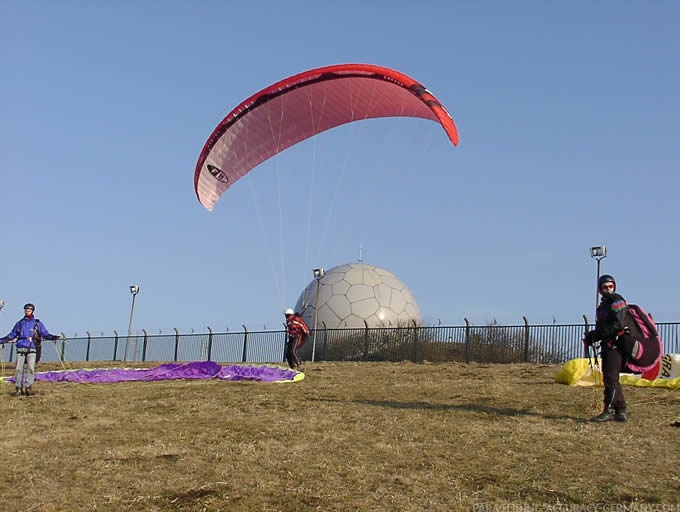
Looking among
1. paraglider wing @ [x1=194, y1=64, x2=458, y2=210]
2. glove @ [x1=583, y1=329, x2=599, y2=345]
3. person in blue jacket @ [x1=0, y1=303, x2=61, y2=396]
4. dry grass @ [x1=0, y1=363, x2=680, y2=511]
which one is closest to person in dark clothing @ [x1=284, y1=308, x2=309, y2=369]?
paraglider wing @ [x1=194, y1=64, x2=458, y2=210]

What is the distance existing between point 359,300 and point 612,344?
913 inches

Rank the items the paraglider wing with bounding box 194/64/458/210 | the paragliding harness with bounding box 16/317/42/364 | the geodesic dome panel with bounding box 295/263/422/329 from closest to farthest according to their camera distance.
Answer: the paragliding harness with bounding box 16/317/42/364 < the paraglider wing with bounding box 194/64/458/210 < the geodesic dome panel with bounding box 295/263/422/329

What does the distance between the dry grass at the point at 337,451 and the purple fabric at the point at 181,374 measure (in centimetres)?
361

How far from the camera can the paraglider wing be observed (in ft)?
55.1

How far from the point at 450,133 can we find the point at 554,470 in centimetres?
1008

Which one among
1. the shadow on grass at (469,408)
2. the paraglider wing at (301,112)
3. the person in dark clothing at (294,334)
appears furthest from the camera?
the person in dark clothing at (294,334)

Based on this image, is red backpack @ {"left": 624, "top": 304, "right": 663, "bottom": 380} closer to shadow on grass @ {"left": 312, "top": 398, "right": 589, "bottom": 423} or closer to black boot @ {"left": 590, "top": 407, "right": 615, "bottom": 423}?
black boot @ {"left": 590, "top": 407, "right": 615, "bottom": 423}

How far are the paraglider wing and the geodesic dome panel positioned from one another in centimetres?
1304

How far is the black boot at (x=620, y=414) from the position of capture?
1012 cm

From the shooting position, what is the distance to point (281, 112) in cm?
1866

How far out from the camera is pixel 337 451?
8594mm

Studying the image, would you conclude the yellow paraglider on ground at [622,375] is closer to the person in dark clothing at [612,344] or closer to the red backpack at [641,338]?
the red backpack at [641,338]

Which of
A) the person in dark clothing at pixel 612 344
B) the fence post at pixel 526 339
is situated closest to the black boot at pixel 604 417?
the person in dark clothing at pixel 612 344

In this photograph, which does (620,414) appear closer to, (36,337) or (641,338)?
(641,338)
